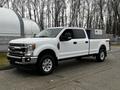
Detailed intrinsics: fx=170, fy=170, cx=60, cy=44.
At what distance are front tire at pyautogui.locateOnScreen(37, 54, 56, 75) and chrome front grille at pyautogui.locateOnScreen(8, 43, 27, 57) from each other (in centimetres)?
75

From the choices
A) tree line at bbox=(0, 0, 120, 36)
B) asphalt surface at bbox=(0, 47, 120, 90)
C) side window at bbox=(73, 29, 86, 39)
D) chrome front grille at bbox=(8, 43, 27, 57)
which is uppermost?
tree line at bbox=(0, 0, 120, 36)

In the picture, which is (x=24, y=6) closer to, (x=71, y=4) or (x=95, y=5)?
(x=71, y=4)

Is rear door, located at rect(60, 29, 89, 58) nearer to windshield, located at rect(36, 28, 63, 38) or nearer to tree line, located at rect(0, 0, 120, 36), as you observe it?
windshield, located at rect(36, 28, 63, 38)

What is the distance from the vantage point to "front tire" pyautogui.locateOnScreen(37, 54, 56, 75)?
705 centimetres

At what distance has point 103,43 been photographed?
1120 centimetres

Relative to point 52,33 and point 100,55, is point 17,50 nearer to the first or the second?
point 52,33

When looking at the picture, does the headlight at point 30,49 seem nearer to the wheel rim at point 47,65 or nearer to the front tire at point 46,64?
the front tire at point 46,64

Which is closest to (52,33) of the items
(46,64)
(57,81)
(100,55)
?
(46,64)

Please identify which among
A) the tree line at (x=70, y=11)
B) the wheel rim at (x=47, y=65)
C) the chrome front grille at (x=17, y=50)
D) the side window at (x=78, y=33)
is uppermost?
the tree line at (x=70, y=11)

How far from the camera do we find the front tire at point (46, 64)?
705 centimetres

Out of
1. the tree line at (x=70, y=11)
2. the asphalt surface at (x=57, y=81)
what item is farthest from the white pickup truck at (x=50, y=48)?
the tree line at (x=70, y=11)

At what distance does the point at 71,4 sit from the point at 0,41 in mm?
34809

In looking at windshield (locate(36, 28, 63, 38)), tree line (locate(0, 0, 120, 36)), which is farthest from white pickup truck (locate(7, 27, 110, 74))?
tree line (locate(0, 0, 120, 36))

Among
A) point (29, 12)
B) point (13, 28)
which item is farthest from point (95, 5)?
point (13, 28)
